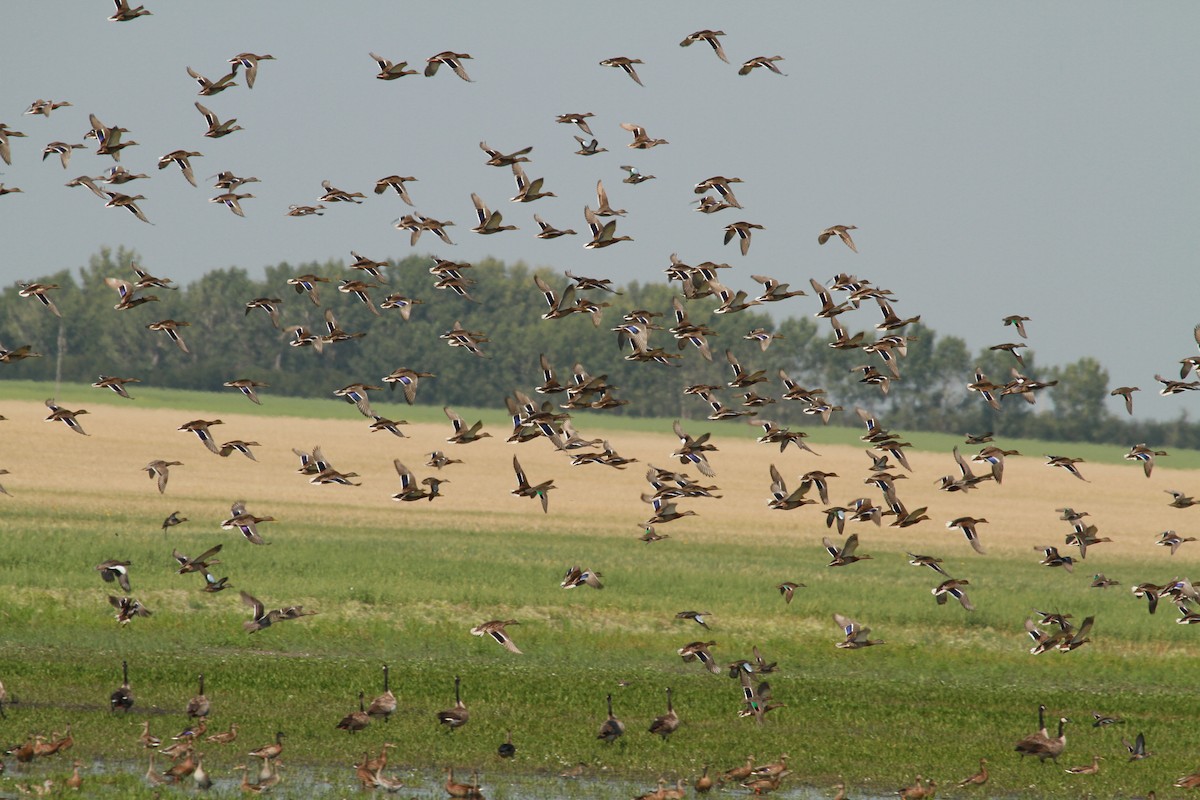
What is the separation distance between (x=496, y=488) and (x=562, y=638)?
49011 millimetres

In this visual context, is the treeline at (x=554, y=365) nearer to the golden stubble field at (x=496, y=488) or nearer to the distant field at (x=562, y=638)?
the golden stubble field at (x=496, y=488)

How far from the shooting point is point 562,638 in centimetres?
3806

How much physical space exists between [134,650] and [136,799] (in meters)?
12.9

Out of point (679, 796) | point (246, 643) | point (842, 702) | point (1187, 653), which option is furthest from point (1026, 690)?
point (246, 643)

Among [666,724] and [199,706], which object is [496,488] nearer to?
[666,724]

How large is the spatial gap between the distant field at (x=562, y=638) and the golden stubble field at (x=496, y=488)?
23.1 inches

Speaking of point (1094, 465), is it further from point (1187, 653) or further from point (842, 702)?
point (842, 702)

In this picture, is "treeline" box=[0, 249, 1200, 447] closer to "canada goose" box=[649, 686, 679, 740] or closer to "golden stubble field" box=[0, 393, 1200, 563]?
"golden stubble field" box=[0, 393, 1200, 563]

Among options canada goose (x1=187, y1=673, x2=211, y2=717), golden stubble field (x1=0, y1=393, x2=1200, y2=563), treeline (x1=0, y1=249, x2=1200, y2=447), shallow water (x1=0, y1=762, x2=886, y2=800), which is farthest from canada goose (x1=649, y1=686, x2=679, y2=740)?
treeline (x1=0, y1=249, x2=1200, y2=447)

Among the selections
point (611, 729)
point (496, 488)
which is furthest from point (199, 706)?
point (496, 488)

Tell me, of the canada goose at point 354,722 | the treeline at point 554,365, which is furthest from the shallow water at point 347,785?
the treeline at point 554,365

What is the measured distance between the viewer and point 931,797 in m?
23.8

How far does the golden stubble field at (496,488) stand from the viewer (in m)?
67.4

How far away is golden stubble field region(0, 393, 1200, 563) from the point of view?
6744cm
